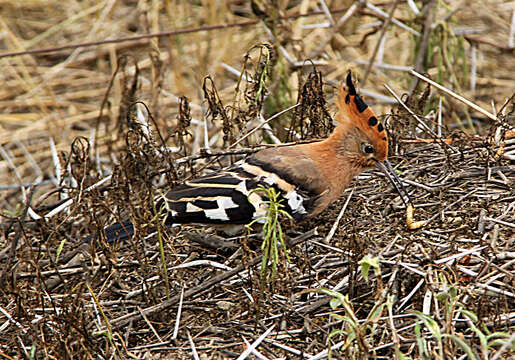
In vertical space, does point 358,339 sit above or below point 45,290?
above

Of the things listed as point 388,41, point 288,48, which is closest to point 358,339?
point 288,48

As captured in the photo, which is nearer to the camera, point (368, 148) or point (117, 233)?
point (117, 233)

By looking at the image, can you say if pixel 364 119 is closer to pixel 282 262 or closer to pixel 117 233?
pixel 282 262

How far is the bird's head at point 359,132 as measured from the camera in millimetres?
3396

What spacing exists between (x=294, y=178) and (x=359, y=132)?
0.44 metres

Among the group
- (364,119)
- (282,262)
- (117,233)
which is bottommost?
(117,233)

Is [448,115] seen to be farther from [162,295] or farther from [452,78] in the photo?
[162,295]

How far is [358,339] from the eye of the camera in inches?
84.9

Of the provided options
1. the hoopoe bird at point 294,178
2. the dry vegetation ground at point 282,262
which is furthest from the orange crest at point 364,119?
the dry vegetation ground at point 282,262

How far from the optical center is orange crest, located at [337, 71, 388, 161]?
339cm

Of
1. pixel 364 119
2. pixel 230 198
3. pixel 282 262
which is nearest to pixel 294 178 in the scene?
pixel 230 198

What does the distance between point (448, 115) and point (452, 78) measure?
300 millimetres

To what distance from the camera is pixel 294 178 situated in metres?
3.37

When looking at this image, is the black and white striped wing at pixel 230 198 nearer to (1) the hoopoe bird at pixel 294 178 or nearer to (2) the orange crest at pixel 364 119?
(1) the hoopoe bird at pixel 294 178
